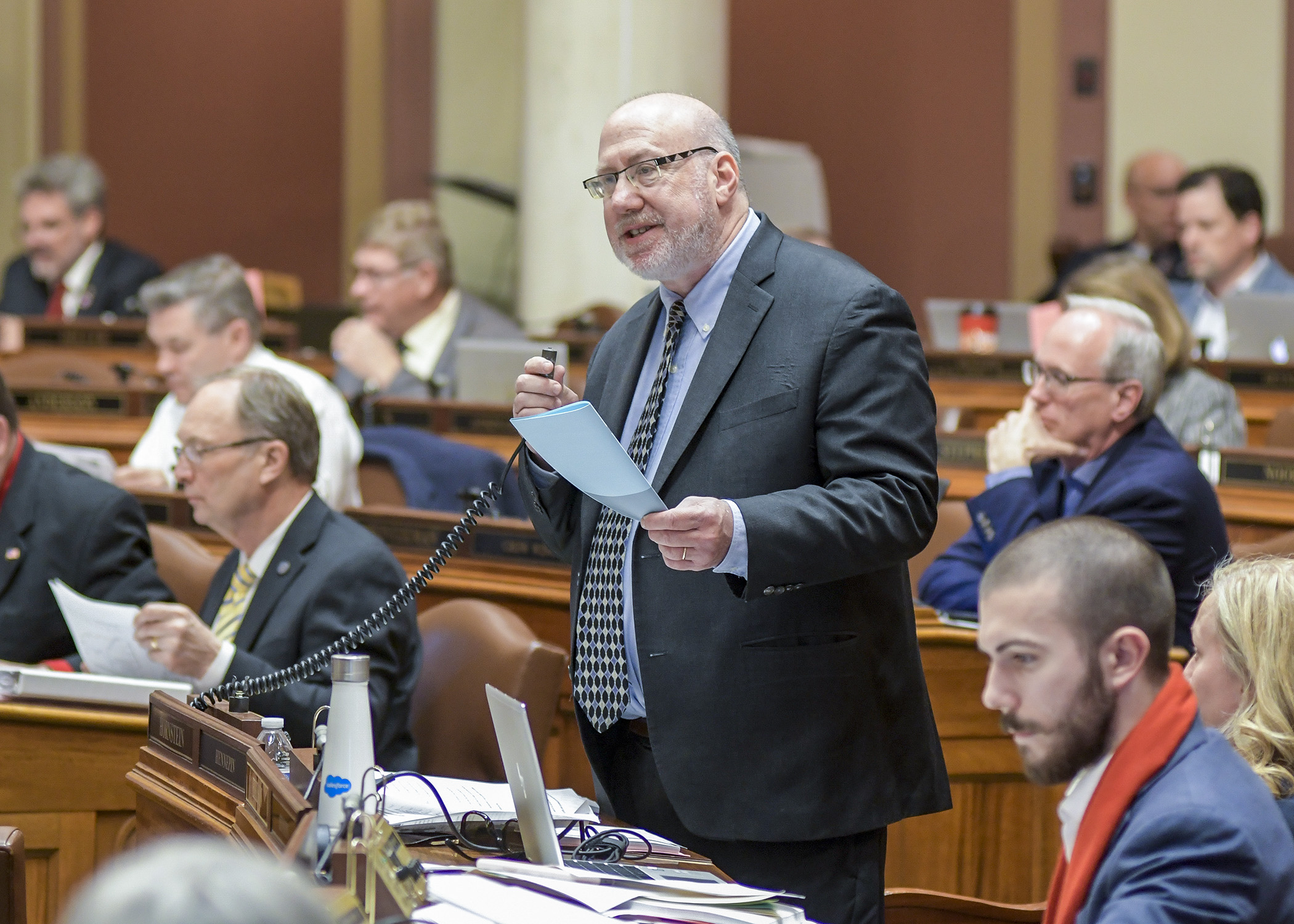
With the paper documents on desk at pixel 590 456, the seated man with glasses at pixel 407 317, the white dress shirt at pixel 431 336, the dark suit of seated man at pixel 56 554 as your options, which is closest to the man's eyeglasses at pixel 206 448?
the dark suit of seated man at pixel 56 554

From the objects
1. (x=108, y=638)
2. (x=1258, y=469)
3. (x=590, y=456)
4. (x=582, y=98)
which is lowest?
(x=108, y=638)

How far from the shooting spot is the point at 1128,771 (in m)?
1.48

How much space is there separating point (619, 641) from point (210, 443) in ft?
3.63

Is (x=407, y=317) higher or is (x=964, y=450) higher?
(x=407, y=317)

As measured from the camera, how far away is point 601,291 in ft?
23.6

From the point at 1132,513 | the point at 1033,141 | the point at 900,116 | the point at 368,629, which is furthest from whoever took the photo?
the point at 900,116

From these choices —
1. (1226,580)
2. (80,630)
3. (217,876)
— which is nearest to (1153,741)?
(1226,580)

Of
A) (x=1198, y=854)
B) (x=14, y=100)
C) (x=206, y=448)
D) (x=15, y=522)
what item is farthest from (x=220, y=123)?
(x=1198, y=854)

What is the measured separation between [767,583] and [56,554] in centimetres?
188

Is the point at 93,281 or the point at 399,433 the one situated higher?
the point at 93,281

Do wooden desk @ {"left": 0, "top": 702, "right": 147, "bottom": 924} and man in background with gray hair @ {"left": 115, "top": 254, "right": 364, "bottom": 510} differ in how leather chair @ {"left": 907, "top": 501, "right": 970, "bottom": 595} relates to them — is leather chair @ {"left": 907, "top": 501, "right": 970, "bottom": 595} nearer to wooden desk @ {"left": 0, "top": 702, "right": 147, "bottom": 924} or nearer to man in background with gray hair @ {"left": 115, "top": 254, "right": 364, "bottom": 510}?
man in background with gray hair @ {"left": 115, "top": 254, "right": 364, "bottom": 510}

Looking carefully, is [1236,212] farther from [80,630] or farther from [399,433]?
[80,630]

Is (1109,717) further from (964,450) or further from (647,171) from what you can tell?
(964,450)

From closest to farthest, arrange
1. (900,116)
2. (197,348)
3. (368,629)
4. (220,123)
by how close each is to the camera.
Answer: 1. (368,629)
2. (197,348)
3. (900,116)
4. (220,123)
